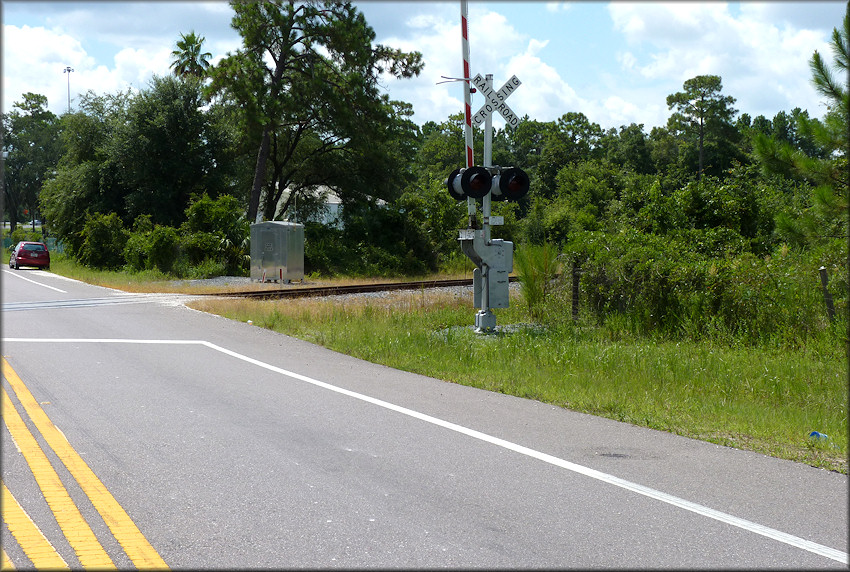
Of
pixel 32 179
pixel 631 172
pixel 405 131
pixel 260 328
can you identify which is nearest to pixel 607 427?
pixel 260 328

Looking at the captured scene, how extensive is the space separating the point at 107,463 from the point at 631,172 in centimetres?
6084

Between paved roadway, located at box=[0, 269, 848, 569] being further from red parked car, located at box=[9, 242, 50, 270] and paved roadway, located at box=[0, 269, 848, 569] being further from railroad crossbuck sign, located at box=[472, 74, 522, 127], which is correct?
red parked car, located at box=[9, 242, 50, 270]

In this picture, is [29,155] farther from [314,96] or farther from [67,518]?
[67,518]

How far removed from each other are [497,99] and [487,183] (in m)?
1.51

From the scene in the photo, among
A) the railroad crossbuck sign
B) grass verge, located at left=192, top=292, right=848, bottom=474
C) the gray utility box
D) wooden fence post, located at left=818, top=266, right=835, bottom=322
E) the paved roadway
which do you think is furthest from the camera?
the gray utility box

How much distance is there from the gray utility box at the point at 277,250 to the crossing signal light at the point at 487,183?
1760 cm

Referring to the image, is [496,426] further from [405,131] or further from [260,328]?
[405,131]

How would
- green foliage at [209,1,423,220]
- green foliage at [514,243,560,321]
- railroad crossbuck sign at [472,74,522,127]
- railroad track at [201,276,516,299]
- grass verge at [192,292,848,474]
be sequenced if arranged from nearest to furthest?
grass verge at [192,292,848,474], railroad crossbuck sign at [472,74,522,127], green foliage at [514,243,560,321], railroad track at [201,276,516,299], green foliage at [209,1,423,220]

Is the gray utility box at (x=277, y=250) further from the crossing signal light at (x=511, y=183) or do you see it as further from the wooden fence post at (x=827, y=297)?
the wooden fence post at (x=827, y=297)

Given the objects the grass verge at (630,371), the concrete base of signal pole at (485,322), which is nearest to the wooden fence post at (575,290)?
the grass verge at (630,371)

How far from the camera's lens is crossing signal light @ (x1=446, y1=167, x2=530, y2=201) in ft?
45.8

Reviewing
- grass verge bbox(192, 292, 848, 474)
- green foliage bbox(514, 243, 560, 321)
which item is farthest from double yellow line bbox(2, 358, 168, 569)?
green foliage bbox(514, 243, 560, 321)

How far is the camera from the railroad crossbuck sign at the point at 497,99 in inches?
547

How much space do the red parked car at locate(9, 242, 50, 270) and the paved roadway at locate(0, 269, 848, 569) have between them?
3628 cm
